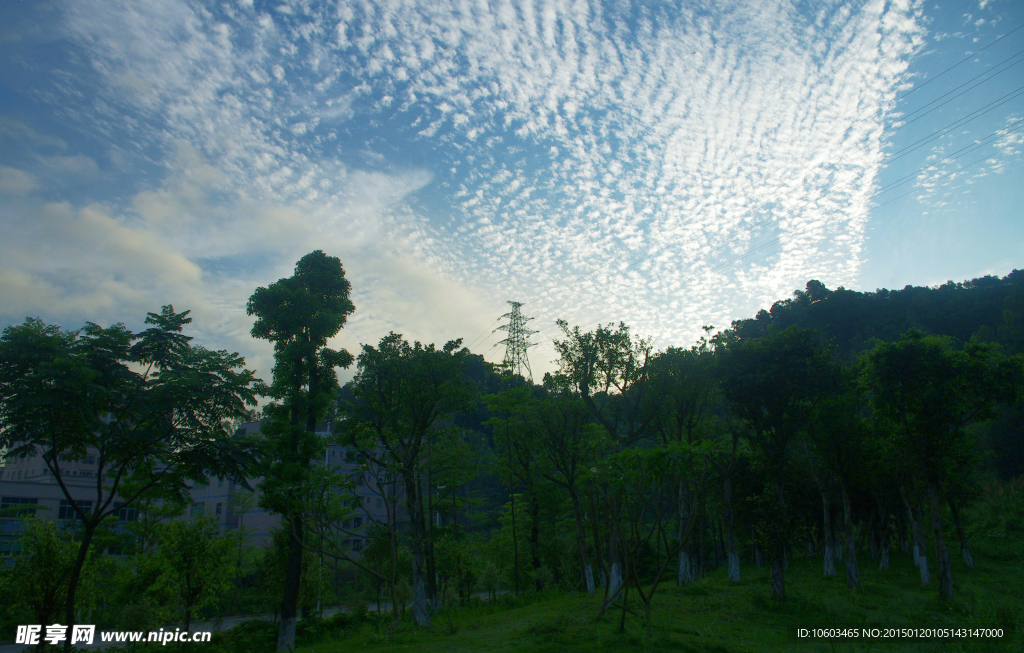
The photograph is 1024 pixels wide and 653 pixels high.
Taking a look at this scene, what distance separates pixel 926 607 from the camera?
18.6 meters

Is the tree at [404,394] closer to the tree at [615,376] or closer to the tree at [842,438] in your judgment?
the tree at [615,376]

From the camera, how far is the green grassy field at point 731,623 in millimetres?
13133

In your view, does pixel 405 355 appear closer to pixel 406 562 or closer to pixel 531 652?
pixel 531 652

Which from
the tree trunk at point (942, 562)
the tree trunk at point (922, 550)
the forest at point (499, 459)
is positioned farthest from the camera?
the tree trunk at point (922, 550)

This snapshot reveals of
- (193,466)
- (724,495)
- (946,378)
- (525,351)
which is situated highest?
(525,351)

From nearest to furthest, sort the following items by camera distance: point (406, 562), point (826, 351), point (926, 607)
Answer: point (926, 607)
point (826, 351)
point (406, 562)

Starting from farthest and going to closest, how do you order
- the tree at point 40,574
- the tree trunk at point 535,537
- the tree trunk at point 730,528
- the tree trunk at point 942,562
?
the tree trunk at point 535,537 → the tree trunk at point 730,528 → the tree trunk at point 942,562 → the tree at point 40,574

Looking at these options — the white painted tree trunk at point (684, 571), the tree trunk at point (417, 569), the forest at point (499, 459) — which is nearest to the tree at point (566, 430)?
the forest at point (499, 459)

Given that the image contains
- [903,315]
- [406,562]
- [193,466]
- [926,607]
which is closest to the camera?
[193,466]

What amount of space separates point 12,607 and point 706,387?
28967mm

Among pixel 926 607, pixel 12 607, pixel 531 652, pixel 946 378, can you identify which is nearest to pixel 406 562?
pixel 12 607

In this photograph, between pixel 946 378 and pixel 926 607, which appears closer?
pixel 926 607

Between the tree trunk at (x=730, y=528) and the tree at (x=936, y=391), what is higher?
the tree at (x=936, y=391)

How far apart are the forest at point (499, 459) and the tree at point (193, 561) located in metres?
0.13
